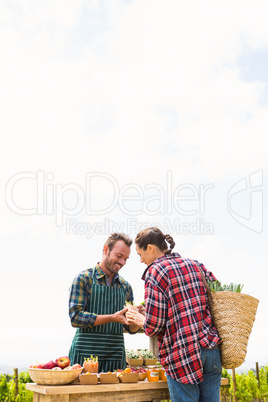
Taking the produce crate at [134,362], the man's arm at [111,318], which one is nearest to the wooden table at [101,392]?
the man's arm at [111,318]

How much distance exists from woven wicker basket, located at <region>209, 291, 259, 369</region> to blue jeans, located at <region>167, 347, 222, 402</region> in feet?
0.27

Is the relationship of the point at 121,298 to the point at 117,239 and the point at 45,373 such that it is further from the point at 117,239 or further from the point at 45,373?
the point at 45,373

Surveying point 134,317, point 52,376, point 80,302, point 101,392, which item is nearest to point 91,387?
point 101,392

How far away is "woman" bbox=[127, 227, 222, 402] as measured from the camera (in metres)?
2.63

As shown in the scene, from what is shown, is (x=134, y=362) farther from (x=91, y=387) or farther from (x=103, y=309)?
(x=91, y=387)

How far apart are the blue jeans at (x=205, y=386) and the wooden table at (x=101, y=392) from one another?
1.32ft

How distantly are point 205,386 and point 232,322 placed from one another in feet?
1.47

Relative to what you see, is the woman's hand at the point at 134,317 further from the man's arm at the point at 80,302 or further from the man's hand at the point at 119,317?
the man's arm at the point at 80,302

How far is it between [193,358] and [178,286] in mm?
455

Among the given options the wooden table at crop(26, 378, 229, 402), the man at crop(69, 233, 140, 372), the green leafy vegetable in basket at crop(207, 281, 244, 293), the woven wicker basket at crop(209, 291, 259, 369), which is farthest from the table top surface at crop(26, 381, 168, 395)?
the green leafy vegetable in basket at crop(207, 281, 244, 293)

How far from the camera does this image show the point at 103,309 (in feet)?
11.7

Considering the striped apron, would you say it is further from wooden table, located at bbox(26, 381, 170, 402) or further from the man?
wooden table, located at bbox(26, 381, 170, 402)

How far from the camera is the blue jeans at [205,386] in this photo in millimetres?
2646

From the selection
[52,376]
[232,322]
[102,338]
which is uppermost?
[232,322]
